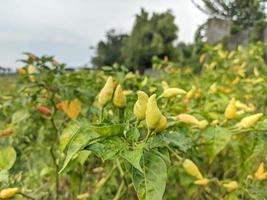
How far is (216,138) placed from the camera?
104 cm

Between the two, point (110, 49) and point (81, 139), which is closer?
point (81, 139)

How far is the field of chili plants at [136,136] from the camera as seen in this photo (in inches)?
27.8

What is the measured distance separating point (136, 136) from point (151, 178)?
0.08m

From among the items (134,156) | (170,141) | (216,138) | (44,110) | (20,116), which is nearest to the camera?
(134,156)

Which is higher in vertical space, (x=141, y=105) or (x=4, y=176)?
(x=141, y=105)

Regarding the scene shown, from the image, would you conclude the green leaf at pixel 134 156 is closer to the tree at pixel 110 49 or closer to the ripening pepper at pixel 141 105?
the ripening pepper at pixel 141 105

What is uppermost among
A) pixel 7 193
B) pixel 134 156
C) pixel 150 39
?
pixel 150 39

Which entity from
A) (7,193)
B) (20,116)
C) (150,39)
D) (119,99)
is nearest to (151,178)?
(119,99)

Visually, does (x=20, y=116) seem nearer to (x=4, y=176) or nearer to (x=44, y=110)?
(x=44, y=110)

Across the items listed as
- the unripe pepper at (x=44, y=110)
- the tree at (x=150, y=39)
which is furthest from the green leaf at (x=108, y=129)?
the tree at (x=150, y=39)

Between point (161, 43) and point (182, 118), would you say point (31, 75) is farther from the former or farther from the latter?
point (161, 43)

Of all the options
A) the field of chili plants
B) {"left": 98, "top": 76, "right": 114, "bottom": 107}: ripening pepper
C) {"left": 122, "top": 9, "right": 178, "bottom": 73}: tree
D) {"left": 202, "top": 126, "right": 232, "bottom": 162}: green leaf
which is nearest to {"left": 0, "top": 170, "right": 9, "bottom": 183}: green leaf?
the field of chili plants

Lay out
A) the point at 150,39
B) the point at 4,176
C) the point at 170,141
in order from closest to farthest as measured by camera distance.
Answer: the point at 170,141 → the point at 4,176 → the point at 150,39

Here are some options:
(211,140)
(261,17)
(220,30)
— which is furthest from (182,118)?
(220,30)
